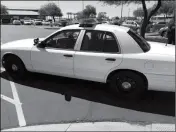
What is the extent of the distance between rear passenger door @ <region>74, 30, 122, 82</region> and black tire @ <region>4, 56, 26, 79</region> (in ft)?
5.08

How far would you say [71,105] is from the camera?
439 centimetres

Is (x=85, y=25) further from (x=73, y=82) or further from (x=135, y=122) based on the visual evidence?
(x=135, y=122)

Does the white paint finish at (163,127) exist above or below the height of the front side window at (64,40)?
below

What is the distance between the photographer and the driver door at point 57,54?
194 inches

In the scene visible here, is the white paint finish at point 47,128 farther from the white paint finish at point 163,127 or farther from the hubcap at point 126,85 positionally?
the hubcap at point 126,85

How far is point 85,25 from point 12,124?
258 centimetres

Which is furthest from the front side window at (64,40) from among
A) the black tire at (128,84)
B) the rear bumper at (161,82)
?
the rear bumper at (161,82)

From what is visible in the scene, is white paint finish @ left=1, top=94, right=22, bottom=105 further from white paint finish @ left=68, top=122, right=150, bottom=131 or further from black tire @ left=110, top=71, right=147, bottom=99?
black tire @ left=110, top=71, right=147, bottom=99

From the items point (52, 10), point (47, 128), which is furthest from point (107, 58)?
point (52, 10)

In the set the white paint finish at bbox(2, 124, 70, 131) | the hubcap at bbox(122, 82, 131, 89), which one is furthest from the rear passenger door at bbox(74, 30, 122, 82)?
the white paint finish at bbox(2, 124, 70, 131)

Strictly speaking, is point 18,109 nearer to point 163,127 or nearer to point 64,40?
point 64,40

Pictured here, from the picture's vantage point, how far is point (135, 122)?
12.2 ft

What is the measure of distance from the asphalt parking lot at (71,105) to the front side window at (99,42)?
99cm

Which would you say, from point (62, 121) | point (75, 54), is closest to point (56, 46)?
point (75, 54)
